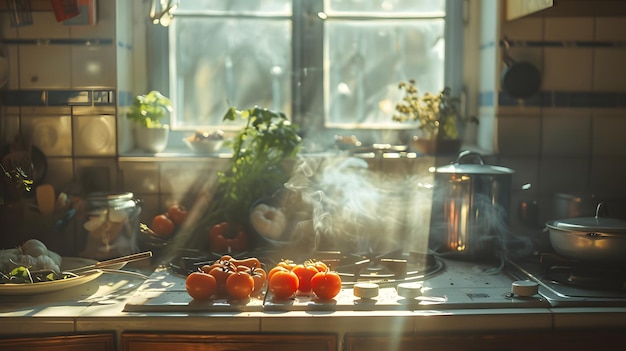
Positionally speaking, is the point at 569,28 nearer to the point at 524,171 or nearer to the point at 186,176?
the point at 524,171

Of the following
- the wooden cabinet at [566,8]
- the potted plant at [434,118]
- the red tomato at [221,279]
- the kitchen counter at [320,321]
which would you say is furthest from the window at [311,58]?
the kitchen counter at [320,321]

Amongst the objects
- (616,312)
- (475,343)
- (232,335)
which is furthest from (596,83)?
(232,335)

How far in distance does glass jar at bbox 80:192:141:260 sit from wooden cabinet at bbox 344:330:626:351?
31.2 inches

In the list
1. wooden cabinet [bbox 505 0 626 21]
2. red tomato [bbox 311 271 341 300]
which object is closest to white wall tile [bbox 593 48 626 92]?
wooden cabinet [bbox 505 0 626 21]

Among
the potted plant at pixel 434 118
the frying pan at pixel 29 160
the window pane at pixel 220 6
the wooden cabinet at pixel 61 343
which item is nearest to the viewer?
the wooden cabinet at pixel 61 343

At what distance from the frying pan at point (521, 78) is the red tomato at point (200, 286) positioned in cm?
118

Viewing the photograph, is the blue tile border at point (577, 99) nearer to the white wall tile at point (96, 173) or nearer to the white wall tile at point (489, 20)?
the white wall tile at point (489, 20)

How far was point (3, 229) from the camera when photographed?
218cm

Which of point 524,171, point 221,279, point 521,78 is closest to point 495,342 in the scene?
point 221,279

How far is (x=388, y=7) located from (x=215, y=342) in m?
1.41

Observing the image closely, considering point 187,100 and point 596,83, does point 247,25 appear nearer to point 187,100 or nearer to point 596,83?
point 187,100

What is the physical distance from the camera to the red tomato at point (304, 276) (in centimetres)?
179

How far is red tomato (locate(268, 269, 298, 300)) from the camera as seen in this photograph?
5.67 ft

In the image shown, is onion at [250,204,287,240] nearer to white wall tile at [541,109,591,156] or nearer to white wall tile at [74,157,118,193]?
white wall tile at [74,157,118,193]
